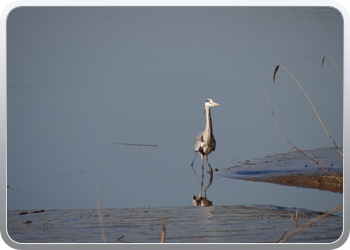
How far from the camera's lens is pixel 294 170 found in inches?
190

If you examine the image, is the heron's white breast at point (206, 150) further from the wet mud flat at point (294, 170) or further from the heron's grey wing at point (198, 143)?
the wet mud flat at point (294, 170)

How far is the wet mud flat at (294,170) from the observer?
14.4 ft

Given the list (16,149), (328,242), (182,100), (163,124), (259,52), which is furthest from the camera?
(182,100)

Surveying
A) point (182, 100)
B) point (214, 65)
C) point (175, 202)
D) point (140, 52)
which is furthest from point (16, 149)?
point (182, 100)

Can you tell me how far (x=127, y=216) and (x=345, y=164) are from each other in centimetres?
176

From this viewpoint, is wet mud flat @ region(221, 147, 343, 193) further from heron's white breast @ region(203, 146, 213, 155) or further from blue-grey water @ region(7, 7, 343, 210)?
heron's white breast @ region(203, 146, 213, 155)

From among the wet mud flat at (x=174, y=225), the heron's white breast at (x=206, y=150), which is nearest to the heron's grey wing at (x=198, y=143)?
the heron's white breast at (x=206, y=150)

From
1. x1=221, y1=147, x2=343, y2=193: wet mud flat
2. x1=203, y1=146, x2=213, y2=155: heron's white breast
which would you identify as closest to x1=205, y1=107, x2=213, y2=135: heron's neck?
x1=203, y1=146, x2=213, y2=155: heron's white breast

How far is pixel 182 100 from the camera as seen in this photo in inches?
281

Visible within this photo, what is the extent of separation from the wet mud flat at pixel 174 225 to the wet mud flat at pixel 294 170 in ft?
3.04

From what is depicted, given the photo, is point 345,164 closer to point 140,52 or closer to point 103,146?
point 140,52

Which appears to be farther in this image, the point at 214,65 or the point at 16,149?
the point at 214,65

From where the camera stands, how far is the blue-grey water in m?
3.29

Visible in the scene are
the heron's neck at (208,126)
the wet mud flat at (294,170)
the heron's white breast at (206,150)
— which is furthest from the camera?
the heron's neck at (208,126)
